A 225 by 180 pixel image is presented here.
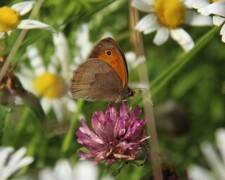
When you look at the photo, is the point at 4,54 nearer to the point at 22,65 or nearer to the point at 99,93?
the point at 99,93

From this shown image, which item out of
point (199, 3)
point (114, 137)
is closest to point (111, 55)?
point (114, 137)

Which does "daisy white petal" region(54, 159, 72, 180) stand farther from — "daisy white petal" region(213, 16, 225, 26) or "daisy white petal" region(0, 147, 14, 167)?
"daisy white petal" region(213, 16, 225, 26)

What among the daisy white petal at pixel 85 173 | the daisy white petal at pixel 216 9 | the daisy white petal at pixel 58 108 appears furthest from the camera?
the daisy white petal at pixel 58 108

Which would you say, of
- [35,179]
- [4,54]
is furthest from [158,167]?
[4,54]

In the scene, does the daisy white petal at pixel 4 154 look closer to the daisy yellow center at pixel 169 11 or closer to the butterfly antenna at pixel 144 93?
the butterfly antenna at pixel 144 93

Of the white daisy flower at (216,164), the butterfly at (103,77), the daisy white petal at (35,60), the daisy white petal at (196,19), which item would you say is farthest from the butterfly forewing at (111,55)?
the daisy white petal at (35,60)

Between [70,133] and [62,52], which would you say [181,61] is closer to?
[70,133]
